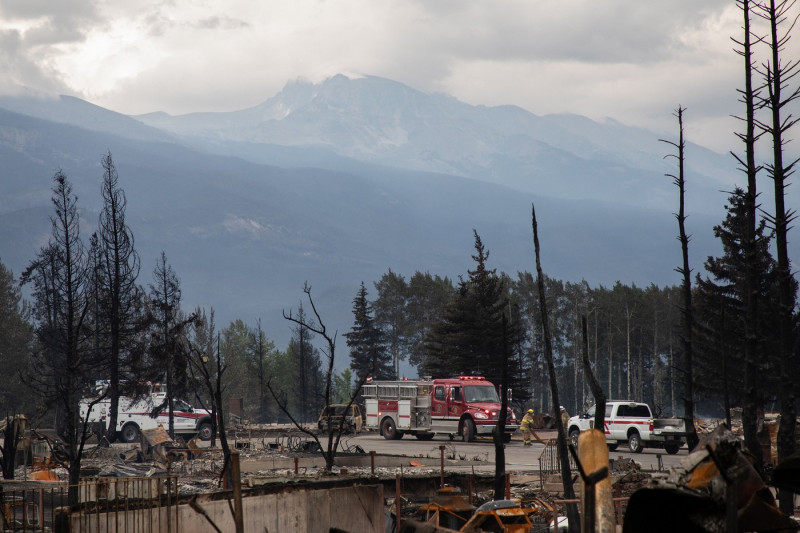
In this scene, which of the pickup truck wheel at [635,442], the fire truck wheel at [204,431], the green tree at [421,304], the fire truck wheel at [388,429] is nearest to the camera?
the pickup truck wheel at [635,442]

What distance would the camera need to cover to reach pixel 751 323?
18406mm

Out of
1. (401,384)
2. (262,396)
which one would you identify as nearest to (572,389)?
(262,396)

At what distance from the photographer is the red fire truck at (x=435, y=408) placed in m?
40.2

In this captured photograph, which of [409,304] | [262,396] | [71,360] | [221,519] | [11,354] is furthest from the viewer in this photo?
[409,304]

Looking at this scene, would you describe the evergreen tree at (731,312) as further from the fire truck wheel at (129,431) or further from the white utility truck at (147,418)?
the fire truck wheel at (129,431)

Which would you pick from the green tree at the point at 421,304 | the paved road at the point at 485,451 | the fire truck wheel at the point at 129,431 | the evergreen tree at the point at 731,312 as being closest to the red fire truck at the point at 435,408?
the paved road at the point at 485,451

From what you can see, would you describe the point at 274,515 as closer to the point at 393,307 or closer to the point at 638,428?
the point at 638,428

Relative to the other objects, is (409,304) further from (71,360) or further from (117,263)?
(71,360)

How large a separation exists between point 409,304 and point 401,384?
201 feet

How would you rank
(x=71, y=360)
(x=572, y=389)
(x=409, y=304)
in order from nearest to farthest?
(x=71, y=360)
(x=409, y=304)
(x=572, y=389)

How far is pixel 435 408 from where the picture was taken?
41594 mm

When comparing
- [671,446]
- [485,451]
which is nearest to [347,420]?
[485,451]

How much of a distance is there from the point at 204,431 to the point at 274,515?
35426 mm

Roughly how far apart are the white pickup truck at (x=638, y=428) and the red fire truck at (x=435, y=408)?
4.19m
